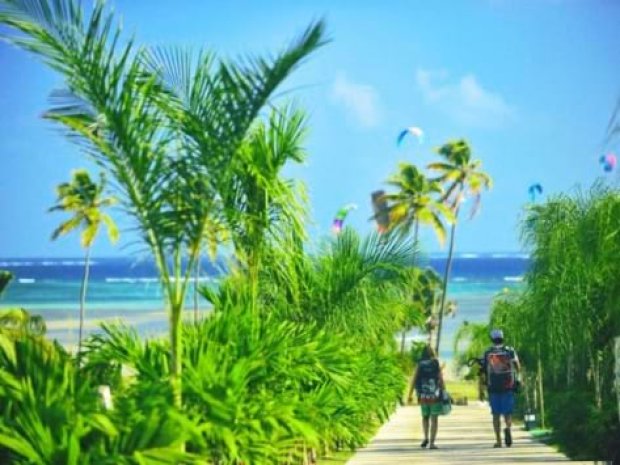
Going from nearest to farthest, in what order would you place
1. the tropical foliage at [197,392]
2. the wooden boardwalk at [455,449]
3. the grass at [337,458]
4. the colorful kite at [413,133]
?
the tropical foliage at [197,392], the wooden boardwalk at [455,449], the grass at [337,458], the colorful kite at [413,133]

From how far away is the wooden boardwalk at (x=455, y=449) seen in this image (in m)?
17.0

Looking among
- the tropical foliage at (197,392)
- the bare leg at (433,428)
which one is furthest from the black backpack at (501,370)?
the tropical foliage at (197,392)

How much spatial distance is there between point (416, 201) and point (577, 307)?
51207mm

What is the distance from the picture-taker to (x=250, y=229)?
44.9 ft

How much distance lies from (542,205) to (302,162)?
8.78 meters

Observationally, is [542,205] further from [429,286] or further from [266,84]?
[429,286]

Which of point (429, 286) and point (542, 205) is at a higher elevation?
point (429, 286)

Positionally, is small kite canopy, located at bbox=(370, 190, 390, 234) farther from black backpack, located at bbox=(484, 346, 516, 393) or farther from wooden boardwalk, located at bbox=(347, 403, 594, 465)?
black backpack, located at bbox=(484, 346, 516, 393)

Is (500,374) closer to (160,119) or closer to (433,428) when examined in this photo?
(433,428)

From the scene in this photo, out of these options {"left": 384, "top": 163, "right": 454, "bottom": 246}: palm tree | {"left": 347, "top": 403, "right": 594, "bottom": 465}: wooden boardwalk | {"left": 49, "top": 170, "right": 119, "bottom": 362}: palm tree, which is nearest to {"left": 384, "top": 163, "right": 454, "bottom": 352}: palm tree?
{"left": 384, "top": 163, "right": 454, "bottom": 246}: palm tree

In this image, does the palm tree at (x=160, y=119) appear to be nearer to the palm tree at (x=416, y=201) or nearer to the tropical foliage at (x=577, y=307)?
the tropical foliage at (x=577, y=307)

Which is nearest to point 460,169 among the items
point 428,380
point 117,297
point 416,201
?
point 416,201

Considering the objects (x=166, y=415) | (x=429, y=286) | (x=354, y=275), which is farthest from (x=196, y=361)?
(x=429, y=286)

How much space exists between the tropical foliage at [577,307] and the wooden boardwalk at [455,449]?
515mm
